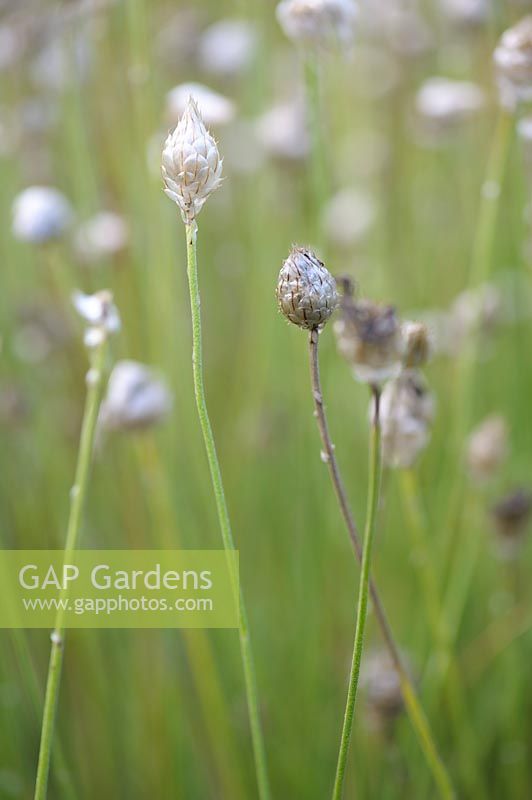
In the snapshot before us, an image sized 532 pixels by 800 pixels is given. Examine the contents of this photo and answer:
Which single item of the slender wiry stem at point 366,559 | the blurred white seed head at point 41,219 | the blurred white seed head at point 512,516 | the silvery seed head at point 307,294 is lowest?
the slender wiry stem at point 366,559

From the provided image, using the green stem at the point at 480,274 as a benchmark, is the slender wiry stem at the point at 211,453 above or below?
below

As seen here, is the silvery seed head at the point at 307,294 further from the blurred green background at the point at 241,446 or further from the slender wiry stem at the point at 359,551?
the blurred green background at the point at 241,446

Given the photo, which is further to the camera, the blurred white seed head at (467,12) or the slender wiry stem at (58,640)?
the blurred white seed head at (467,12)

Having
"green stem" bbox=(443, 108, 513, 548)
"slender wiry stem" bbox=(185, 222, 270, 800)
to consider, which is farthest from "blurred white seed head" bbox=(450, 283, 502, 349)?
"slender wiry stem" bbox=(185, 222, 270, 800)

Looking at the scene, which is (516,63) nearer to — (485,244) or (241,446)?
(485,244)

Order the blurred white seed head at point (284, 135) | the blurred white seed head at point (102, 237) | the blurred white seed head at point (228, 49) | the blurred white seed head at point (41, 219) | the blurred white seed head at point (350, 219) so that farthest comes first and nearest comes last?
the blurred white seed head at point (350, 219)
the blurred white seed head at point (228, 49)
the blurred white seed head at point (284, 135)
the blurred white seed head at point (102, 237)
the blurred white seed head at point (41, 219)

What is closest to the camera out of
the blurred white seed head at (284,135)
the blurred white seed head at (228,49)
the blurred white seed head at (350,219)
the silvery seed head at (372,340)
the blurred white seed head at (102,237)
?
the silvery seed head at (372,340)

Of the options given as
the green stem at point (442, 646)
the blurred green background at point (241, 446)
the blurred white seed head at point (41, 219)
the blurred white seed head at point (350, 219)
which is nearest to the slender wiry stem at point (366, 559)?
the green stem at point (442, 646)

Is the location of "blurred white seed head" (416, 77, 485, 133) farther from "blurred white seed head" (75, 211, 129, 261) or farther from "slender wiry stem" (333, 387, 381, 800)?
Result: "slender wiry stem" (333, 387, 381, 800)

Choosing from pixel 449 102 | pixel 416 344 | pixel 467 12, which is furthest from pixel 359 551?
pixel 467 12
